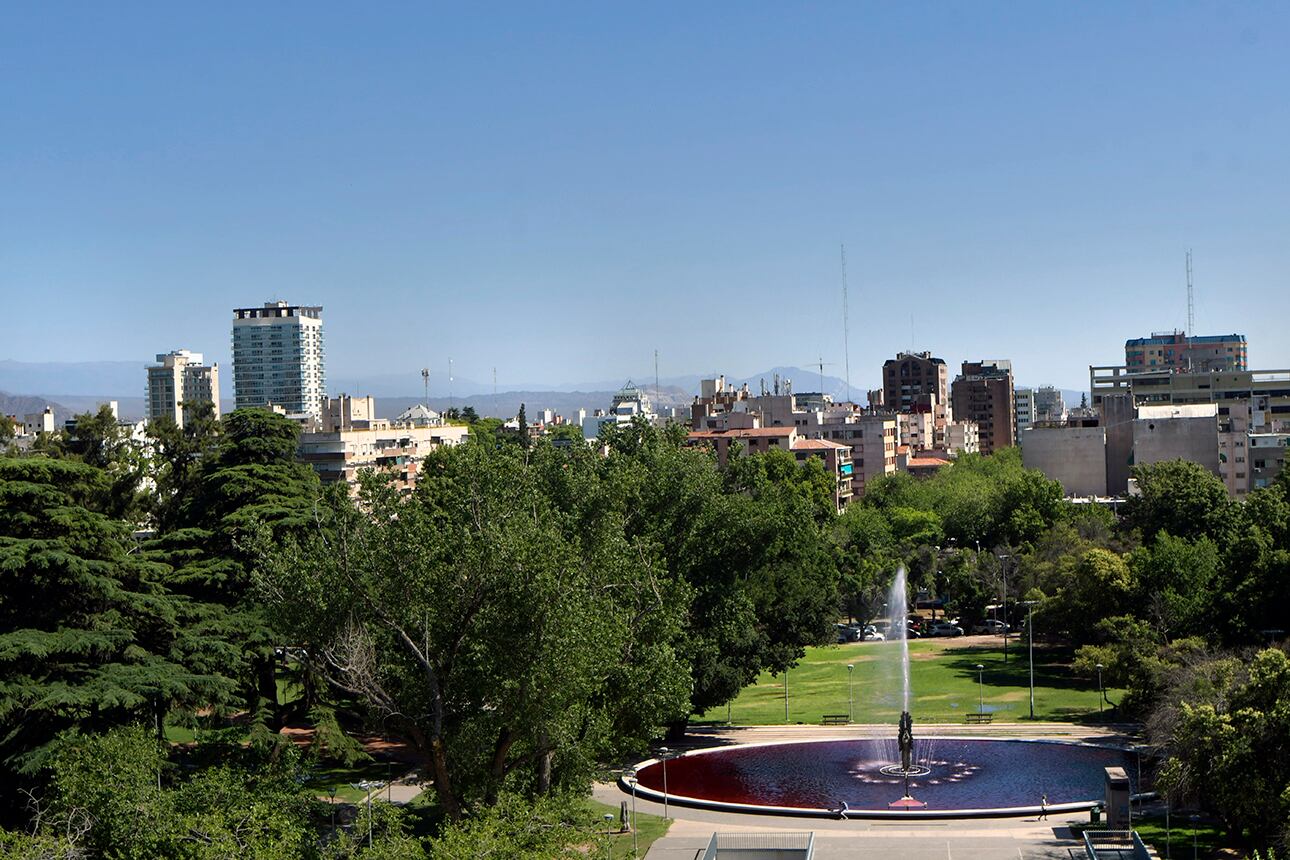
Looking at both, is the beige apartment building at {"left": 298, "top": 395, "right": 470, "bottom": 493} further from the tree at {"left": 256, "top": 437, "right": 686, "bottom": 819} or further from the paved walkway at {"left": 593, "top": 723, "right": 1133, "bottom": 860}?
the tree at {"left": 256, "top": 437, "right": 686, "bottom": 819}

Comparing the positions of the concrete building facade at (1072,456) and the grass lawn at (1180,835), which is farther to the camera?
the concrete building facade at (1072,456)

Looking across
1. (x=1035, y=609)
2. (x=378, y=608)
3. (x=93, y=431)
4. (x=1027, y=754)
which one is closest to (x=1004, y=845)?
(x=1027, y=754)

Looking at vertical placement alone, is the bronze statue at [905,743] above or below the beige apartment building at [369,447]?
below

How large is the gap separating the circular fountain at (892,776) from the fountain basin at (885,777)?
3 cm

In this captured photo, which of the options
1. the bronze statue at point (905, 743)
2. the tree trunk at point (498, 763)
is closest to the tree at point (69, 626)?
the tree trunk at point (498, 763)

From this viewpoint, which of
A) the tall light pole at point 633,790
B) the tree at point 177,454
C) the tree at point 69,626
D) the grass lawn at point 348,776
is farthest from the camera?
the tree at point 177,454

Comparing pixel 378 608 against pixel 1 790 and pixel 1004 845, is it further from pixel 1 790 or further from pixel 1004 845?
pixel 1004 845

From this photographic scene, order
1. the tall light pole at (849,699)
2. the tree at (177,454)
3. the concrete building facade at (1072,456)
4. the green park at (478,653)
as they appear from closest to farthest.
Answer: the green park at (478,653) → the tall light pole at (849,699) → the tree at (177,454) → the concrete building facade at (1072,456)

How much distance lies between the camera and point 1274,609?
162 ft

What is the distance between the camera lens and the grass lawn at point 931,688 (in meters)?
56.4

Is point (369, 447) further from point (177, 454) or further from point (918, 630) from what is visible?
point (918, 630)

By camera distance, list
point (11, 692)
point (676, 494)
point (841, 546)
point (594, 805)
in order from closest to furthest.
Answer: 1. point (11, 692)
2. point (594, 805)
3. point (676, 494)
4. point (841, 546)

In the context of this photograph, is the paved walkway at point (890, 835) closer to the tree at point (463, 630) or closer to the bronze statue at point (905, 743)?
the tree at point (463, 630)

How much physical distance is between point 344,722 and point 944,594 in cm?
5167
